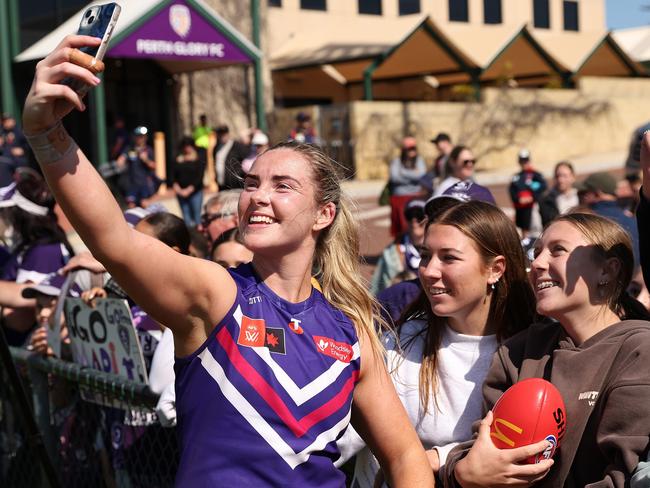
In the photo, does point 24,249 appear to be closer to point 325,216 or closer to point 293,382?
point 325,216

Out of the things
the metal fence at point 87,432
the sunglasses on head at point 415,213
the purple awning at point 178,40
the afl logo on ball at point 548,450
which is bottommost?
the metal fence at point 87,432

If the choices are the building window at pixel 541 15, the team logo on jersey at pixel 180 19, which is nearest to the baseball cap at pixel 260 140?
the team logo on jersey at pixel 180 19

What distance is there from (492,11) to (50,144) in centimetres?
4366

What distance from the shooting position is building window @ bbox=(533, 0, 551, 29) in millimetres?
46000

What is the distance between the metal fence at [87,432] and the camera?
4.06 metres

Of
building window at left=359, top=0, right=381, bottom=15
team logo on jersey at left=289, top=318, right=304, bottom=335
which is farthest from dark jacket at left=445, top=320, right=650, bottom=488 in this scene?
building window at left=359, top=0, right=381, bottom=15

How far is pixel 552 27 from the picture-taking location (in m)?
47.1

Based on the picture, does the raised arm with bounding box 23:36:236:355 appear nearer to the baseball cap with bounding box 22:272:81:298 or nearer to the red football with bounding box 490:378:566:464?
the red football with bounding box 490:378:566:464

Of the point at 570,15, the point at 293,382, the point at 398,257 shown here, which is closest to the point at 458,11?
the point at 570,15

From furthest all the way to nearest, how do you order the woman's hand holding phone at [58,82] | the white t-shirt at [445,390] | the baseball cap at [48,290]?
the baseball cap at [48,290], the white t-shirt at [445,390], the woman's hand holding phone at [58,82]

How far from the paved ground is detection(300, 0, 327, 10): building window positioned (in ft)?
34.4

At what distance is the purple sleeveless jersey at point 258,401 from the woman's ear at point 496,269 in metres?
0.99

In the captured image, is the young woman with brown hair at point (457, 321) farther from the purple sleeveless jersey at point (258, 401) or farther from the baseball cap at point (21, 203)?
the baseball cap at point (21, 203)

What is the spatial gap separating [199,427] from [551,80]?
1284 inches
